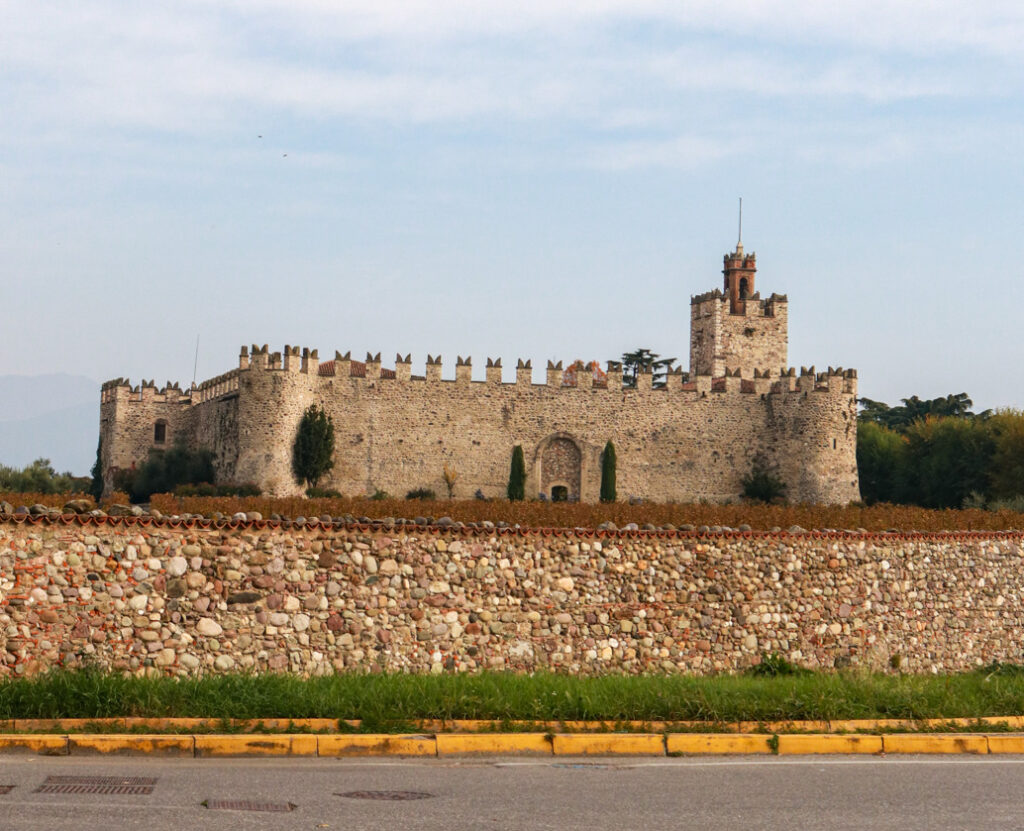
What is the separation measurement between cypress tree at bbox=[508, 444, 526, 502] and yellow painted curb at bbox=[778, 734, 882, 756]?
159ft

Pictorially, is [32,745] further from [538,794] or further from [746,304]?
[746,304]

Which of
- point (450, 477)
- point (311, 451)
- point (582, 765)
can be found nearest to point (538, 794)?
point (582, 765)

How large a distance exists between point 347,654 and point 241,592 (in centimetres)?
120

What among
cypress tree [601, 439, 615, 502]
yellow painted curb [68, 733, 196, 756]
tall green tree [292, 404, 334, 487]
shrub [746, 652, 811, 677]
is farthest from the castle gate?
yellow painted curb [68, 733, 196, 756]

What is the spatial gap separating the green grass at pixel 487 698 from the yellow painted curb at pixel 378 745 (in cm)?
33

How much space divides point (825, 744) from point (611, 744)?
5.63ft

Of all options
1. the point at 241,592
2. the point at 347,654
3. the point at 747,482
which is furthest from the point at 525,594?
the point at 747,482

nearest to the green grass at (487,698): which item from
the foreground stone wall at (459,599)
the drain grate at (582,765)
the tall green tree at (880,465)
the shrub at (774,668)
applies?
the drain grate at (582,765)

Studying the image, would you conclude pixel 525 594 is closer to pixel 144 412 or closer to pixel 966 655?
pixel 966 655

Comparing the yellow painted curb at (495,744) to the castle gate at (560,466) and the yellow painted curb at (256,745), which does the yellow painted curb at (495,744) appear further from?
the castle gate at (560,466)

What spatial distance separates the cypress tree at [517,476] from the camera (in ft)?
198

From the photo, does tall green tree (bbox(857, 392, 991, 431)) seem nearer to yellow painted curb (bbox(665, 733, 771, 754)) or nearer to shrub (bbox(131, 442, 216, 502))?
shrub (bbox(131, 442, 216, 502))

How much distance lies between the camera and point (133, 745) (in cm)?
1068

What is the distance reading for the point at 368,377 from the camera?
5997 cm
